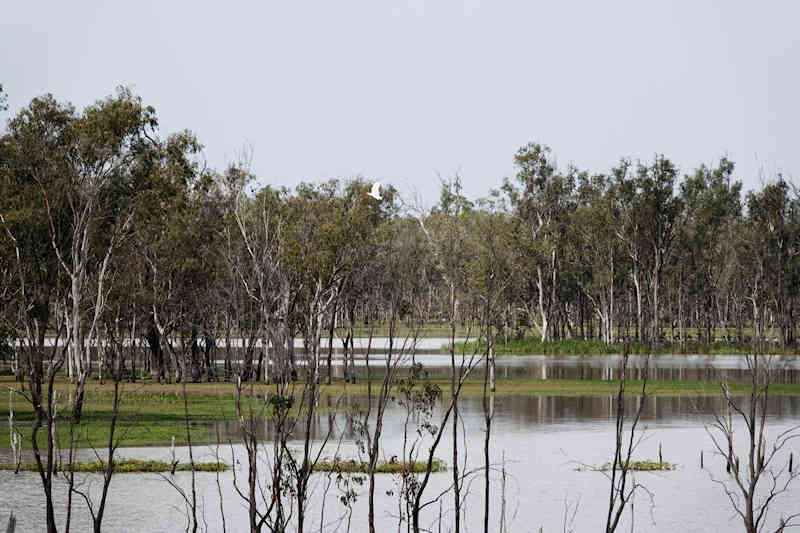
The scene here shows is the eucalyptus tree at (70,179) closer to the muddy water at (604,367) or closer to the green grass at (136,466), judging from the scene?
the green grass at (136,466)

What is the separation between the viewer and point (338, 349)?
109375mm

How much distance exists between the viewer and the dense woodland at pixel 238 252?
120 feet

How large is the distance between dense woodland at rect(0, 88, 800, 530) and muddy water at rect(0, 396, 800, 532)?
10.6ft

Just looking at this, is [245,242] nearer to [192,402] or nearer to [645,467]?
[192,402]

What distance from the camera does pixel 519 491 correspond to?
87.5 feet

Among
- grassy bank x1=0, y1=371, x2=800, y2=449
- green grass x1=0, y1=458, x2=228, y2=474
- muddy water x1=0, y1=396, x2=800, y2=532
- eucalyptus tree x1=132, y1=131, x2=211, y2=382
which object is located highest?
eucalyptus tree x1=132, y1=131, x2=211, y2=382

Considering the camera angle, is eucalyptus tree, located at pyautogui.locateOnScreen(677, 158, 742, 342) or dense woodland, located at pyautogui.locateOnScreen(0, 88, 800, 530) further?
eucalyptus tree, located at pyautogui.locateOnScreen(677, 158, 742, 342)

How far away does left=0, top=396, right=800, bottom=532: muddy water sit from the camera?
22906mm

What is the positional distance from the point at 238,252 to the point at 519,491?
32.6 m

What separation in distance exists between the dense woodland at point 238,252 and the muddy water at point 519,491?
3.24 m

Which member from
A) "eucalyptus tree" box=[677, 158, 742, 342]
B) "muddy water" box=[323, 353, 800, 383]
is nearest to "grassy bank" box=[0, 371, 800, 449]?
"muddy water" box=[323, 353, 800, 383]

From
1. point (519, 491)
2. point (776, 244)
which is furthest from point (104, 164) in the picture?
point (776, 244)

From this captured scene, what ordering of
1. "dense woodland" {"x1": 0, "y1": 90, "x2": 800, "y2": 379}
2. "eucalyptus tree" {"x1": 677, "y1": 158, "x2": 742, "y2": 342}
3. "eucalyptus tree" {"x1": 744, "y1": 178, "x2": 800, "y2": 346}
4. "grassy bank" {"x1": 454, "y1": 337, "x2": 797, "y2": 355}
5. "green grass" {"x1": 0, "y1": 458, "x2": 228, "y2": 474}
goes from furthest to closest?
"eucalyptus tree" {"x1": 677, "y1": 158, "x2": 742, "y2": 342}
"eucalyptus tree" {"x1": 744, "y1": 178, "x2": 800, "y2": 346}
"grassy bank" {"x1": 454, "y1": 337, "x2": 797, "y2": 355}
"dense woodland" {"x1": 0, "y1": 90, "x2": 800, "y2": 379}
"green grass" {"x1": 0, "y1": 458, "x2": 228, "y2": 474}

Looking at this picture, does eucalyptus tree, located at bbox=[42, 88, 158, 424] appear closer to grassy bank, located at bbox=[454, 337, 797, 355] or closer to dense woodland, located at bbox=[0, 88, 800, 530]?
dense woodland, located at bbox=[0, 88, 800, 530]
